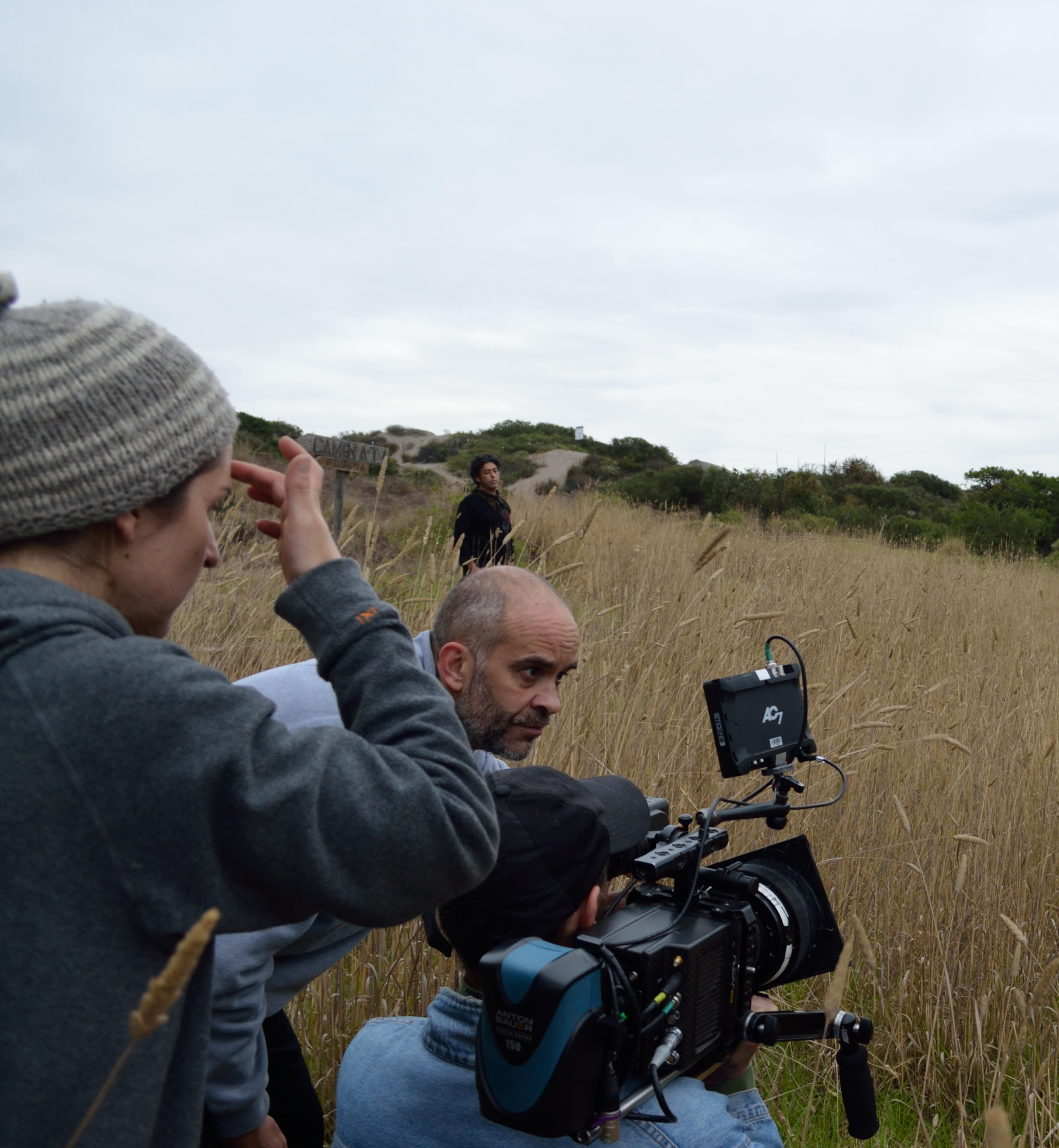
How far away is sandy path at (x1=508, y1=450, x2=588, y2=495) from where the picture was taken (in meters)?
22.4

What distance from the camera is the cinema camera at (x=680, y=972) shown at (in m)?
1.15

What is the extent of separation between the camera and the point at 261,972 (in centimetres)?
146

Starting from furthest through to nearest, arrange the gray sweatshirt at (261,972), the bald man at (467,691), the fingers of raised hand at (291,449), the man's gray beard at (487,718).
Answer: the man's gray beard at (487,718) → the bald man at (467,691) → the gray sweatshirt at (261,972) → the fingers of raised hand at (291,449)

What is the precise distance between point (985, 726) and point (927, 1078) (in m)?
1.76

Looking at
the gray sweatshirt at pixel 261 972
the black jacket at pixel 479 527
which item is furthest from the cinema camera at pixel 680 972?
the black jacket at pixel 479 527

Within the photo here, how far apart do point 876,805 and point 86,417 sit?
317 cm

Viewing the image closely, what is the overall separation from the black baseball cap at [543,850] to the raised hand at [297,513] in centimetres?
43

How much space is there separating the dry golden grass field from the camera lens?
1.09 ft

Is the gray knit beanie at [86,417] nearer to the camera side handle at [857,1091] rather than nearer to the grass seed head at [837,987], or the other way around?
the grass seed head at [837,987]

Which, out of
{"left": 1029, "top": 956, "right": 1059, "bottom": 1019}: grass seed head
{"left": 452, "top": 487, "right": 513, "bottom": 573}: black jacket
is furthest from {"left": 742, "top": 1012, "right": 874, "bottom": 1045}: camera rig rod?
{"left": 452, "top": 487, "right": 513, "bottom": 573}: black jacket

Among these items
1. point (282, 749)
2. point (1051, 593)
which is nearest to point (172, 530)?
point (282, 749)

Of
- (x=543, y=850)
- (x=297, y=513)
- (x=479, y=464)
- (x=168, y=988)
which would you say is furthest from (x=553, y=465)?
(x=168, y=988)

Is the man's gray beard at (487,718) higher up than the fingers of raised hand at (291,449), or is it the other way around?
the fingers of raised hand at (291,449)

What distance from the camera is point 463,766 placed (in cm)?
89
